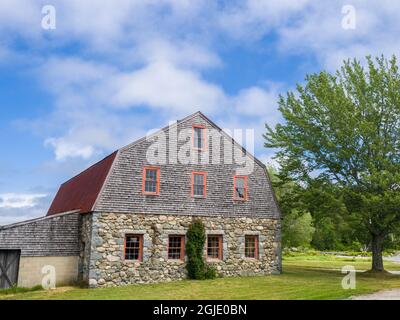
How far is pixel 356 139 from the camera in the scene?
2489 cm

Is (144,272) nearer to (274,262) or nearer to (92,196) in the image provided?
(92,196)

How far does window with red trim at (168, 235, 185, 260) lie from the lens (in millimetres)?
21562

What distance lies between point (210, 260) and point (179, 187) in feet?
14.1

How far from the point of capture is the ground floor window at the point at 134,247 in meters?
20.5

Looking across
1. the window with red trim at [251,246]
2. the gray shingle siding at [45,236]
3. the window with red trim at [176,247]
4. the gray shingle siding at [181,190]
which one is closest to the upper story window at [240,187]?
the gray shingle siding at [181,190]

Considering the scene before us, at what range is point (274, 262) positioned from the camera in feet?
79.5

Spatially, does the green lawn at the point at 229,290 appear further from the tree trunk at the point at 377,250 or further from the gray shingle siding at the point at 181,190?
the tree trunk at the point at 377,250

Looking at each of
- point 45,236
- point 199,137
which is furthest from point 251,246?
point 45,236

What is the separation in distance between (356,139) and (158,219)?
42.3ft

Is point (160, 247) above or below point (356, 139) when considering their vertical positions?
below

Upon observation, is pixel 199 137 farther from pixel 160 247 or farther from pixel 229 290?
pixel 229 290

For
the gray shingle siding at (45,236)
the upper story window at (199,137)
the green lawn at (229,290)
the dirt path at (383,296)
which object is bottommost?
the green lawn at (229,290)

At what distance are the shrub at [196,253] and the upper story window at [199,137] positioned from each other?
4246 mm
